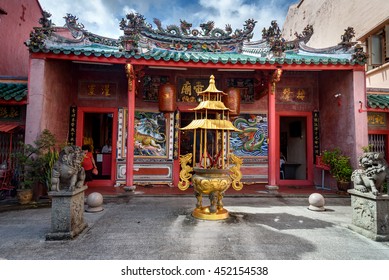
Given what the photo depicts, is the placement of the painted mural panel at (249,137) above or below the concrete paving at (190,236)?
above

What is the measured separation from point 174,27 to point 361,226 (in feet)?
26.5

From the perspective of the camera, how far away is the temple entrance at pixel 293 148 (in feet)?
31.6

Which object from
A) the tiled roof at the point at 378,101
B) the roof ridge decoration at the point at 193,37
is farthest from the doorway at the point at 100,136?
the tiled roof at the point at 378,101

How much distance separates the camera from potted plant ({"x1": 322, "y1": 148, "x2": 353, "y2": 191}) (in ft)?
21.0

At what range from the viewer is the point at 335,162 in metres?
6.56

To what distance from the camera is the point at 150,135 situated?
25.6 ft

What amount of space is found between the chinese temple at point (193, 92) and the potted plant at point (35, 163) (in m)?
0.77

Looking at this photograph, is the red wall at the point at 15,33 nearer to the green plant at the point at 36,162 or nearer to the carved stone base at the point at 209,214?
the green plant at the point at 36,162

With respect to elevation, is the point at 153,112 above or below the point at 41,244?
above

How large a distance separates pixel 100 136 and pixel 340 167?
9924 millimetres

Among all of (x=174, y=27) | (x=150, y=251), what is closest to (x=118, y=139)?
(x=174, y=27)

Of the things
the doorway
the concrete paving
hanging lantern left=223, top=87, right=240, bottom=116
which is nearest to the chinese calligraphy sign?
the doorway
